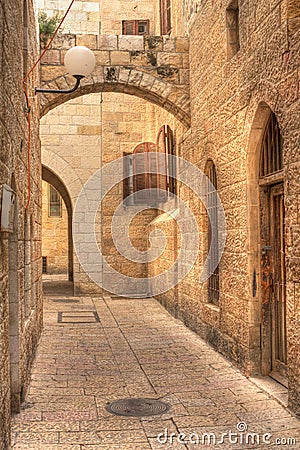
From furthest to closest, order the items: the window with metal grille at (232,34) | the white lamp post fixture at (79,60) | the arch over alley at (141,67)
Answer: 1. the arch over alley at (141,67)
2. the window with metal grille at (232,34)
3. the white lamp post fixture at (79,60)

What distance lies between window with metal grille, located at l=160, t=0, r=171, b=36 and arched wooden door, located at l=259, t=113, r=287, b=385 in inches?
247

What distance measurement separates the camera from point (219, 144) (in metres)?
6.68

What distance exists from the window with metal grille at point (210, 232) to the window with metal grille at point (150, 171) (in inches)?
115

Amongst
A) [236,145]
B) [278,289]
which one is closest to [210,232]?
[236,145]

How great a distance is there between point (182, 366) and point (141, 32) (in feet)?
34.3

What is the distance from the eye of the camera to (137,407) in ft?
15.4

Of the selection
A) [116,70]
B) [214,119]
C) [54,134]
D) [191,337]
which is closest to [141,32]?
[54,134]

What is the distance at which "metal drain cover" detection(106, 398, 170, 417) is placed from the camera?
4.54 m

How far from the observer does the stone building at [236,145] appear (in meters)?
4.52

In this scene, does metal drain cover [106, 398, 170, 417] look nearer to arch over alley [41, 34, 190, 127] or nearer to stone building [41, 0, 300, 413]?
stone building [41, 0, 300, 413]

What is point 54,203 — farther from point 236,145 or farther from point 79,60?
point 236,145

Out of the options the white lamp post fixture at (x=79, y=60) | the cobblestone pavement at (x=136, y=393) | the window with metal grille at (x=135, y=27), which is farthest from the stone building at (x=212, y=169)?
the window with metal grille at (x=135, y=27)

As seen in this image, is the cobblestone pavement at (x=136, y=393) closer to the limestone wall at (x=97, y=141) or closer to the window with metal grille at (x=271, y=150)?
the window with metal grille at (x=271, y=150)

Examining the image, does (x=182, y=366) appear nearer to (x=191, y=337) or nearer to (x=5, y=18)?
(x=191, y=337)
